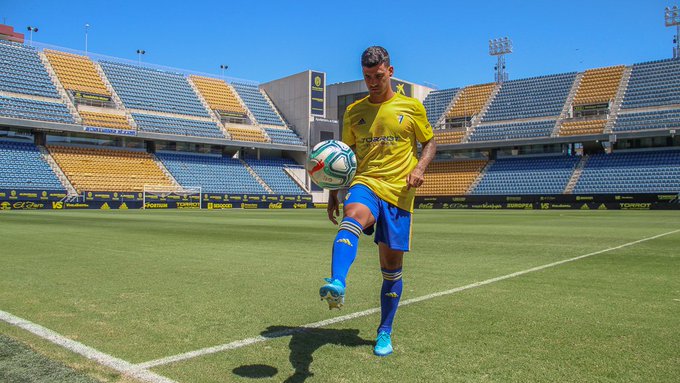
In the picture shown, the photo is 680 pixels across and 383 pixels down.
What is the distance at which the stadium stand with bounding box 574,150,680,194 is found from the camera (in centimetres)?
3691

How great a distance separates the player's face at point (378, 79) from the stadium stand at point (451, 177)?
139 ft

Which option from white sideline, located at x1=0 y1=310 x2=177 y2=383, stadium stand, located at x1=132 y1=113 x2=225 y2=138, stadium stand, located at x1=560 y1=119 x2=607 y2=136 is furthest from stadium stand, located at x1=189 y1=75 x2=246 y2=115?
white sideline, located at x1=0 y1=310 x2=177 y2=383

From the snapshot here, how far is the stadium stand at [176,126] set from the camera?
143ft

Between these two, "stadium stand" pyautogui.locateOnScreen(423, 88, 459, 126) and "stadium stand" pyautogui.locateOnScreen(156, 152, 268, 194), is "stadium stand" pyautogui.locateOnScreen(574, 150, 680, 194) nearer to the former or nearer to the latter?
"stadium stand" pyautogui.locateOnScreen(423, 88, 459, 126)

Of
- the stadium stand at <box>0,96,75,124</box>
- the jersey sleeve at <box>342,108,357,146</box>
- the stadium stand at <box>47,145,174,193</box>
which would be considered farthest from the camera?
the stadium stand at <box>47,145,174,193</box>

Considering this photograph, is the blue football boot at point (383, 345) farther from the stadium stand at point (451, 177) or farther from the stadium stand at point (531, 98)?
the stadium stand at point (531, 98)

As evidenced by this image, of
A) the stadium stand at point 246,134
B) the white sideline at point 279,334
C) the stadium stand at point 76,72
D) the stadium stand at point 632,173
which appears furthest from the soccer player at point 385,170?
the stadium stand at point 246,134

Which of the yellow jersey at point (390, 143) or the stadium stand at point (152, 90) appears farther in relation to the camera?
the stadium stand at point (152, 90)

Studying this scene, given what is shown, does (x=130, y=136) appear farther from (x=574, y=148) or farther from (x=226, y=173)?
(x=574, y=148)

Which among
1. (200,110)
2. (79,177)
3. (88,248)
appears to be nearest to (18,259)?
(88,248)

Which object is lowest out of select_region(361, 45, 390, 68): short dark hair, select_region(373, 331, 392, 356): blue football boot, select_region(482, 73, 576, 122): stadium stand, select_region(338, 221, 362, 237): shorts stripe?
select_region(373, 331, 392, 356): blue football boot

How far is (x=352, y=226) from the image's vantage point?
3287 millimetres

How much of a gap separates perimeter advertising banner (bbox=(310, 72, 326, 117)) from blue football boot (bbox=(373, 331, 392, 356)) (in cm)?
5052

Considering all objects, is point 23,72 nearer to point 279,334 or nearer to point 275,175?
point 275,175
